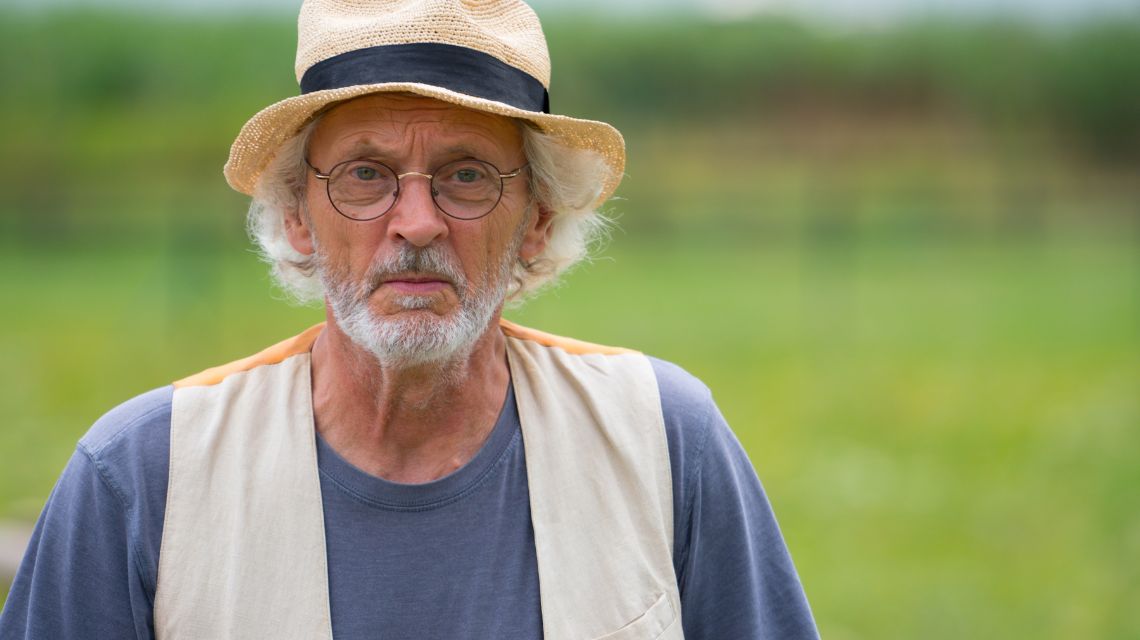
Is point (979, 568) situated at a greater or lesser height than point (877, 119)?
lesser

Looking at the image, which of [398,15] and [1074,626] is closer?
[398,15]

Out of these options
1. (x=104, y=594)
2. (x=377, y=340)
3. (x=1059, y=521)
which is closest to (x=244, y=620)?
(x=104, y=594)

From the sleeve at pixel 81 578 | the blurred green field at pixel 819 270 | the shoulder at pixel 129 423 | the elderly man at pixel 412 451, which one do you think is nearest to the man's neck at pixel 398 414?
the elderly man at pixel 412 451

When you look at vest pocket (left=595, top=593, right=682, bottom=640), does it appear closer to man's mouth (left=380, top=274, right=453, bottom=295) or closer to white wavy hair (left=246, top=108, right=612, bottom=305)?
man's mouth (left=380, top=274, right=453, bottom=295)

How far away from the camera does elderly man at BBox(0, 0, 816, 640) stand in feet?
6.46

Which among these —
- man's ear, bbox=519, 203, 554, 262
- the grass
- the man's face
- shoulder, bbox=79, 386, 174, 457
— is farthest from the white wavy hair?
the grass

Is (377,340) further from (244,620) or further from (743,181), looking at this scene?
(743,181)

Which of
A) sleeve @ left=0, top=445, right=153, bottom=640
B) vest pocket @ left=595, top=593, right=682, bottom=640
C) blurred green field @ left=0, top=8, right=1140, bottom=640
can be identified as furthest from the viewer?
blurred green field @ left=0, top=8, right=1140, bottom=640

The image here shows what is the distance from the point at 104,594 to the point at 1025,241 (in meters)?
24.7

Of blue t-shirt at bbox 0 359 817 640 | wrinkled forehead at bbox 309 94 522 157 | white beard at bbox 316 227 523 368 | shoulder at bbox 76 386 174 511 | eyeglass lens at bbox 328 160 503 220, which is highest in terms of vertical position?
wrinkled forehead at bbox 309 94 522 157

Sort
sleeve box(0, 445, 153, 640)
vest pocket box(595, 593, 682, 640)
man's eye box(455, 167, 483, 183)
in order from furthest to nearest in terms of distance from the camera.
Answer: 1. man's eye box(455, 167, 483, 183)
2. vest pocket box(595, 593, 682, 640)
3. sleeve box(0, 445, 153, 640)

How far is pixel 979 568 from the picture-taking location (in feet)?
22.5

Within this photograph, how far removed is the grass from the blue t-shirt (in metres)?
1.16

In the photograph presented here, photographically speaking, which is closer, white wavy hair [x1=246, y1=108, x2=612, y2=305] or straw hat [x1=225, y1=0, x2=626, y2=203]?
straw hat [x1=225, y1=0, x2=626, y2=203]
